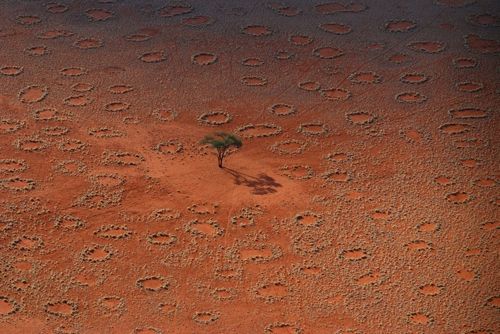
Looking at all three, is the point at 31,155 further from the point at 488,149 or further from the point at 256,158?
the point at 488,149

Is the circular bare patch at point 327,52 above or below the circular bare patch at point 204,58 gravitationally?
below

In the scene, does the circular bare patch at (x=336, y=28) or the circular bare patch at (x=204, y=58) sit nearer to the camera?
the circular bare patch at (x=204, y=58)

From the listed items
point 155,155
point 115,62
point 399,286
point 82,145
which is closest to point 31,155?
point 82,145

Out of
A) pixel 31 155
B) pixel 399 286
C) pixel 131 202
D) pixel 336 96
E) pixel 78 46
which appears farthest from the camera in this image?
pixel 78 46

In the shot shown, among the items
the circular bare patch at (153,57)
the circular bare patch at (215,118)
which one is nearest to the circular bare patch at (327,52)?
the circular bare patch at (215,118)

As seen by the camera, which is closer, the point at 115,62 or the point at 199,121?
the point at 199,121

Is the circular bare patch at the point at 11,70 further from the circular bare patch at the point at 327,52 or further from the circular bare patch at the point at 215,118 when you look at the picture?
the circular bare patch at the point at 327,52

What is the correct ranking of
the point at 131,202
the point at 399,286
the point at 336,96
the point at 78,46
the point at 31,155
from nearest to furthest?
the point at 399,286
the point at 131,202
the point at 31,155
the point at 336,96
the point at 78,46
